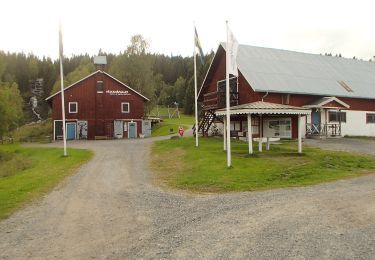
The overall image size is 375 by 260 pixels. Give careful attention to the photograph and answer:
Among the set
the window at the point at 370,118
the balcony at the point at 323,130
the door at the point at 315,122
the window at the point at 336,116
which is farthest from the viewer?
the window at the point at 370,118

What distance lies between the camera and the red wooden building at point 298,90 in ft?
117

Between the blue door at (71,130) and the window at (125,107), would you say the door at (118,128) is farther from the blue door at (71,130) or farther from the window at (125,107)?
the blue door at (71,130)

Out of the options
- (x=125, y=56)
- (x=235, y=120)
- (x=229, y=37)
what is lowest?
(x=235, y=120)

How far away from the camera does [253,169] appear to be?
1873cm

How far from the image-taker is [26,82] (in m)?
136

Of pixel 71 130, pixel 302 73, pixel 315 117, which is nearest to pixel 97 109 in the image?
pixel 71 130

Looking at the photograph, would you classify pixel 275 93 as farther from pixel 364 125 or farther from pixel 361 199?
pixel 361 199

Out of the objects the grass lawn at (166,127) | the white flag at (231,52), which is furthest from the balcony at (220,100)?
the grass lawn at (166,127)

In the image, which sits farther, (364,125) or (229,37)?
(364,125)

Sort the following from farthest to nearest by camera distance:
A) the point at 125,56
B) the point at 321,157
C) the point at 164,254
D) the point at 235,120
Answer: the point at 125,56
the point at 235,120
the point at 321,157
the point at 164,254

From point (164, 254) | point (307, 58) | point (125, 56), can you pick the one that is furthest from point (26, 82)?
point (164, 254)

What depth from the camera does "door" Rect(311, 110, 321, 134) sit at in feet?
119

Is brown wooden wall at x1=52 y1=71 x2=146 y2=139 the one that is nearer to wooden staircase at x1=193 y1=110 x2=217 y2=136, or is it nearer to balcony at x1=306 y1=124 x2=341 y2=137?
wooden staircase at x1=193 y1=110 x2=217 y2=136

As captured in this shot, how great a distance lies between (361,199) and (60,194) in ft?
32.7
